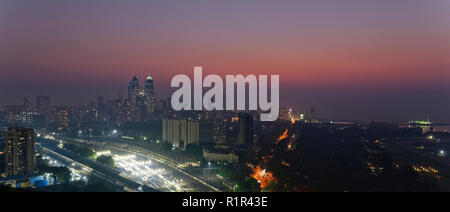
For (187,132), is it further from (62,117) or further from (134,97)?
(134,97)

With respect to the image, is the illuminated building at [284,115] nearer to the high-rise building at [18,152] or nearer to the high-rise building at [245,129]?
the high-rise building at [245,129]

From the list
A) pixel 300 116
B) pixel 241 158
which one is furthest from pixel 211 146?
pixel 300 116

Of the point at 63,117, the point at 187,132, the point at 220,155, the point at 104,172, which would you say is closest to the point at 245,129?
the point at 187,132

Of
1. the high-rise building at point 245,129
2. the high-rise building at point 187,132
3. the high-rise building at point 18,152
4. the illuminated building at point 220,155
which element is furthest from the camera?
the high-rise building at point 187,132

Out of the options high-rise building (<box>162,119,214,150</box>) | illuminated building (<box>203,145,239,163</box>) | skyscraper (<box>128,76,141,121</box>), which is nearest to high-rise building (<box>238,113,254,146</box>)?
high-rise building (<box>162,119,214,150</box>)

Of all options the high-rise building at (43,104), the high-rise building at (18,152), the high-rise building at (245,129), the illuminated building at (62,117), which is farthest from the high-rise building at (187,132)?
the high-rise building at (43,104)
